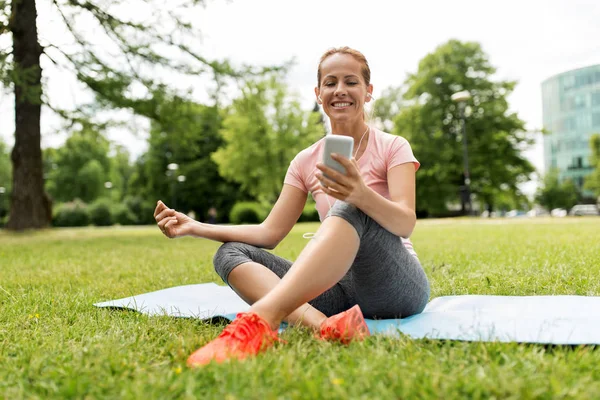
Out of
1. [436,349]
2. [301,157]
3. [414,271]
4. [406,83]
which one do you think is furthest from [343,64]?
[406,83]

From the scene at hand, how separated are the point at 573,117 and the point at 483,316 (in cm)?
6151

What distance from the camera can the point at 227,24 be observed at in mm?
10617

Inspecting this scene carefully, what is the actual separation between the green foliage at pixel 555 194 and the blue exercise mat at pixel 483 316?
4850 cm

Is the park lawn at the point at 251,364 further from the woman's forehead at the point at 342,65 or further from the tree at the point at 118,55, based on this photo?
the tree at the point at 118,55

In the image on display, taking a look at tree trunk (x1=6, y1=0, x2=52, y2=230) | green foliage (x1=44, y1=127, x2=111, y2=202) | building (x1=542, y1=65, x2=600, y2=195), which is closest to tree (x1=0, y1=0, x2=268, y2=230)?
tree trunk (x1=6, y1=0, x2=52, y2=230)

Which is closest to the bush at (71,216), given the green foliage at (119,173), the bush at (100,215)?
the bush at (100,215)

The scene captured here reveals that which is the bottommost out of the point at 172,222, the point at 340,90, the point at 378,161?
the point at 172,222

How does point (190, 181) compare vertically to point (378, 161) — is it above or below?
above

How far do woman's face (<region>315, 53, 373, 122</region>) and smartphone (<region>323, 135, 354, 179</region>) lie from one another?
2.18 ft

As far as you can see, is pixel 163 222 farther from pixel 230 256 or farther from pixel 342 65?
pixel 342 65

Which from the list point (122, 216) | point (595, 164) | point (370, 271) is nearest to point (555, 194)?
point (595, 164)

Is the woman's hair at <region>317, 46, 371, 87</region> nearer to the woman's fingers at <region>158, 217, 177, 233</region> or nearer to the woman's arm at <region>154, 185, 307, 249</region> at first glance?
the woman's arm at <region>154, 185, 307, 249</region>

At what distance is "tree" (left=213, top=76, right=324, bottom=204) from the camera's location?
81.6 ft

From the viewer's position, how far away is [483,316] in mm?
2406
